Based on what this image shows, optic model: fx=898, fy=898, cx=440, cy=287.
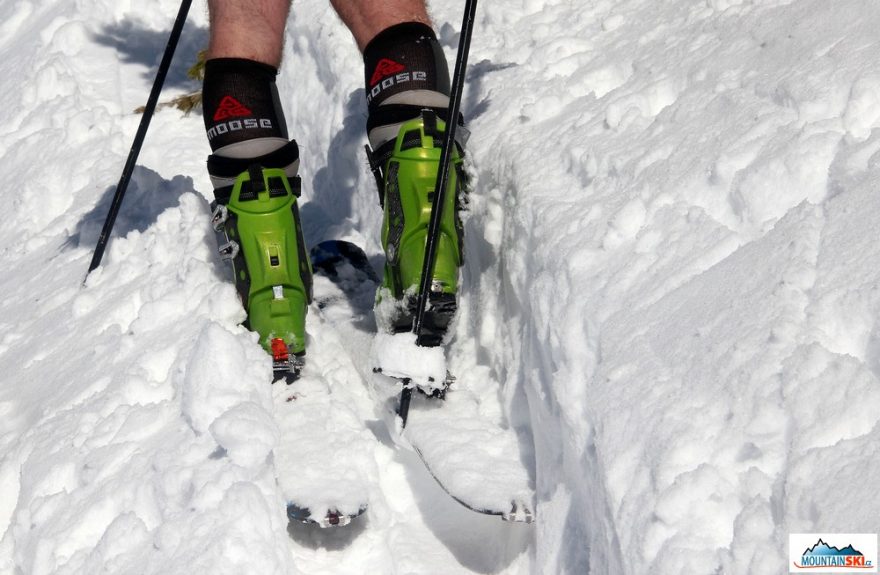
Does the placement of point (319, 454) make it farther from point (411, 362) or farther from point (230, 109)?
point (230, 109)

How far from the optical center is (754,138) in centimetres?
195

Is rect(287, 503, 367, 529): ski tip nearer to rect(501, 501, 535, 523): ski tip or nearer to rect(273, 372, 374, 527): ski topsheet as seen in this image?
rect(273, 372, 374, 527): ski topsheet

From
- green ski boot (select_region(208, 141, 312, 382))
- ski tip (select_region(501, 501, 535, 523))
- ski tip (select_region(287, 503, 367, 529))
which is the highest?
green ski boot (select_region(208, 141, 312, 382))

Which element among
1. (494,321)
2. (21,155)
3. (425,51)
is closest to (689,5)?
(425,51)

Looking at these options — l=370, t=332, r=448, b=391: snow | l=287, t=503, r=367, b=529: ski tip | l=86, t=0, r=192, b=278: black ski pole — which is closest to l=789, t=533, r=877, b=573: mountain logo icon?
l=287, t=503, r=367, b=529: ski tip

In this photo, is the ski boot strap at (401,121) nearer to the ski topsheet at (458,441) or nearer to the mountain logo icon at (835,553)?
the ski topsheet at (458,441)

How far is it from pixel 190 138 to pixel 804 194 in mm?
3142

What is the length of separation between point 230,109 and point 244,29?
25 centimetres

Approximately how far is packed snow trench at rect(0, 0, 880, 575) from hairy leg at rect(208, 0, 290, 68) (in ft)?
2.08

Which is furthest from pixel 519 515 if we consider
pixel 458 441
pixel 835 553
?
pixel 835 553

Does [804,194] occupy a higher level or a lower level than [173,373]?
higher

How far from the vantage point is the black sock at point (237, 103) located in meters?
2.45

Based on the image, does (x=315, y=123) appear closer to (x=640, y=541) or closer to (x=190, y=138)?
(x=190, y=138)

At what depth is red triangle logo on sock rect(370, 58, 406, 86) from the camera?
2428 millimetres
